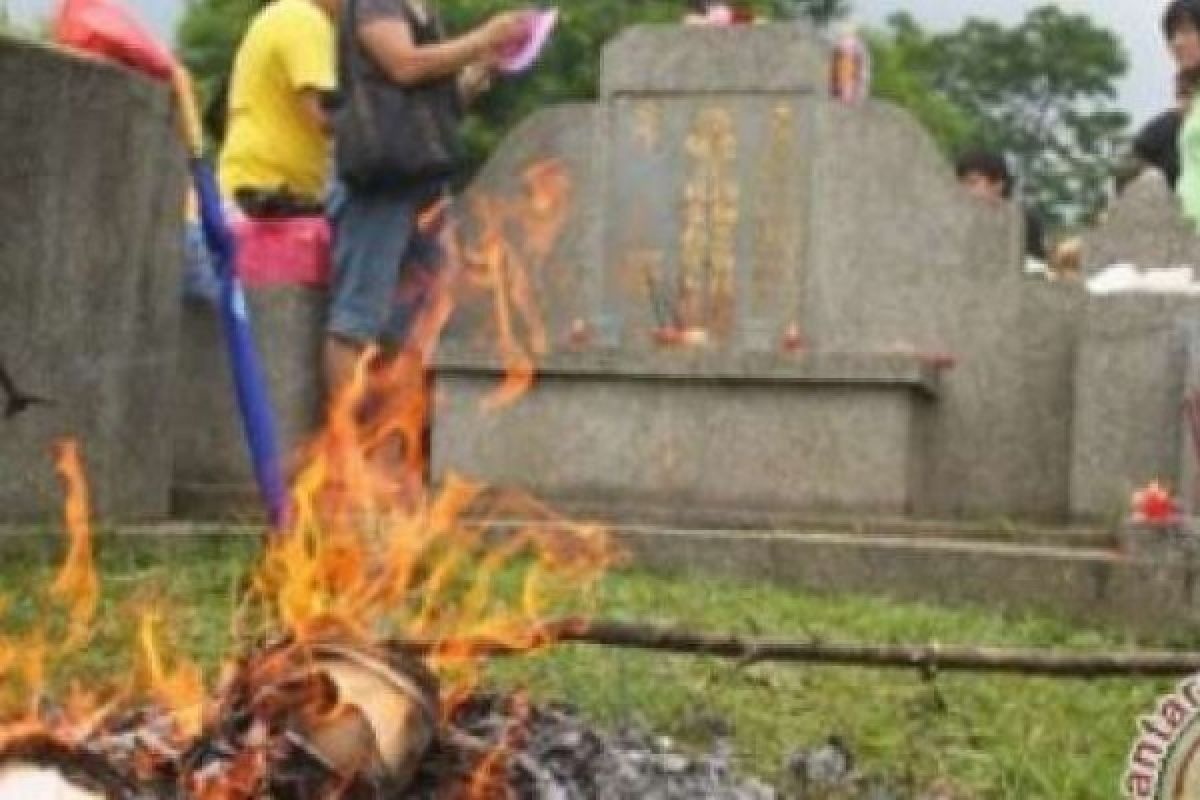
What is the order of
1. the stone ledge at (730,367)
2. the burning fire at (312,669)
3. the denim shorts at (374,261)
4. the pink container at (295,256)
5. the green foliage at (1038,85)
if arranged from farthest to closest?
1. the green foliage at (1038,85)
2. the pink container at (295,256)
3. the stone ledge at (730,367)
4. the denim shorts at (374,261)
5. the burning fire at (312,669)

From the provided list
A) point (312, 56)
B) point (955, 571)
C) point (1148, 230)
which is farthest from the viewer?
point (1148, 230)

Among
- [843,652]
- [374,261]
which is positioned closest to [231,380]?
[374,261]

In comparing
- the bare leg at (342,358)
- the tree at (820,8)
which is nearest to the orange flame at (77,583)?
the bare leg at (342,358)

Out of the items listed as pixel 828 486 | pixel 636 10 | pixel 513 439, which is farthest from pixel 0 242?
pixel 636 10

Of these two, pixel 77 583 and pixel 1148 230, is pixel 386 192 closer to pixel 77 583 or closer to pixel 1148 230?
pixel 77 583

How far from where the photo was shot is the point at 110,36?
9.14 metres

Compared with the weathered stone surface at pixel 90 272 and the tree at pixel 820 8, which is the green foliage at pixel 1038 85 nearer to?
the tree at pixel 820 8

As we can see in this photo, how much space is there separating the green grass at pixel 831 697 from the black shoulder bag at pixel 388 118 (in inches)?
99.1

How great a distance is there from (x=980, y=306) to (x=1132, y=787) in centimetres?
735

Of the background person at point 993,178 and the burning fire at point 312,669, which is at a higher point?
the background person at point 993,178

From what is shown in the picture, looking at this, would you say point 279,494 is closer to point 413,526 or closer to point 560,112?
point 413,526

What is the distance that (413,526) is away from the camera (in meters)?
5.89

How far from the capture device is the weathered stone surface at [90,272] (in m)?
8.59

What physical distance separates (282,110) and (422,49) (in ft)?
4.56
